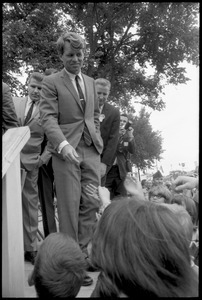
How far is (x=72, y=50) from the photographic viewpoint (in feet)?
11.1

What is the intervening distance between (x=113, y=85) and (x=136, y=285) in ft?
50.7

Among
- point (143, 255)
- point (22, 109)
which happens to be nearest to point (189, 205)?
point (22, 109)

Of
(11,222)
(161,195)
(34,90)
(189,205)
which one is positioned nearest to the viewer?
(11,222)

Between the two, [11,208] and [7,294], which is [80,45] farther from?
[7,294]

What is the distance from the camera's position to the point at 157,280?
1261 millimetres

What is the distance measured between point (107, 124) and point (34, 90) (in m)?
0.81

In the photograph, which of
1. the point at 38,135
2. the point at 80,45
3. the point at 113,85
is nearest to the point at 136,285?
the point at 80,45

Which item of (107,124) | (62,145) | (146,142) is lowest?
(146,142)

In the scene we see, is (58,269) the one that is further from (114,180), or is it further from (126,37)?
(126,37)

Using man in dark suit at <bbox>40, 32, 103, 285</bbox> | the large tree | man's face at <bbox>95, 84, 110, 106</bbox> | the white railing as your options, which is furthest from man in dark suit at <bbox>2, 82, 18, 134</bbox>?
the large tree

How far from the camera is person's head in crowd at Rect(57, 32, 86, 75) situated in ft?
11.1

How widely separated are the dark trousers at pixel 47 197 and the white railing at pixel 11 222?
1.61m

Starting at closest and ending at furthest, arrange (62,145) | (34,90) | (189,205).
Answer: (62,145) < (189,205) < (34,90)

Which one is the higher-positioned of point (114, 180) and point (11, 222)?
point (11, 222)
